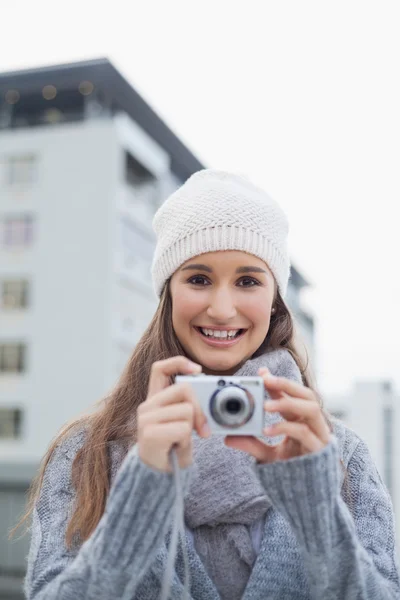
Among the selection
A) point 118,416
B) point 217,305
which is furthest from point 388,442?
point 217,305

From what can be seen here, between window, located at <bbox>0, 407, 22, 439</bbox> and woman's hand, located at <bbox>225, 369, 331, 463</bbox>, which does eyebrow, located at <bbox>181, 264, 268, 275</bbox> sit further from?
window, located at <bbox>0, 407, 22, 439</bbox>

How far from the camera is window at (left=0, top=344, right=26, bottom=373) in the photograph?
2172cm

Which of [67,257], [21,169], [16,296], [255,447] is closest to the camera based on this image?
[255,447]

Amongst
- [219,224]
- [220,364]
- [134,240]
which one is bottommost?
[220,364]

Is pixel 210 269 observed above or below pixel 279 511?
above

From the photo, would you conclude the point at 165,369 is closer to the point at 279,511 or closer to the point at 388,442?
the point at 279,511

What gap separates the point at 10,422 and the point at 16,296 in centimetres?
380

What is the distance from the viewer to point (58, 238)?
21.8 meters

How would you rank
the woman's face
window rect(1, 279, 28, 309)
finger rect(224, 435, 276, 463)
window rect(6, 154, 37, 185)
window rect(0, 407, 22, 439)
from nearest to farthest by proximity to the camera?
finger rect(224, 435, 276, 463) < the woman's face < window rect(0, 407, 22, 439) < window rect(1, 279, 28, 309) < window rect(6, 154, 37, 185)

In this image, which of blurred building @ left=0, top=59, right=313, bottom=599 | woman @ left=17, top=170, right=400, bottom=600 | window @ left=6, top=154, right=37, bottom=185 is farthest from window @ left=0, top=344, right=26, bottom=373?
woman @ left=17, top=170, right=400, bottom=600

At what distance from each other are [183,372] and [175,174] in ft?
87.0

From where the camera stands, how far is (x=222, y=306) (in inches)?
66.2

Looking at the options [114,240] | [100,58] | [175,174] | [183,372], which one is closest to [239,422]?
[183,372]

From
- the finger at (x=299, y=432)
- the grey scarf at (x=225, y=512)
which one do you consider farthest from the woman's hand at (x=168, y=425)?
the grey scarf at (x=225, y=512)
